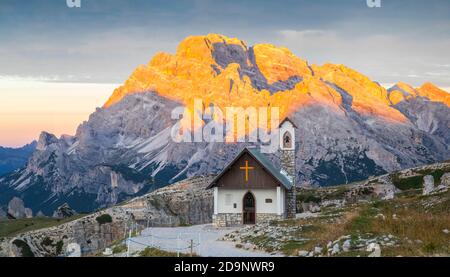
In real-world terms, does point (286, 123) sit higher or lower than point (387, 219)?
higher

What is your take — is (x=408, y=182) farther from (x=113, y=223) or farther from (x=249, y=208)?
(x=113, y=223)

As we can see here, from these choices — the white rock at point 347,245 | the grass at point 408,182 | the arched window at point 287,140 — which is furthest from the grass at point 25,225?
the white rock at point 347,245

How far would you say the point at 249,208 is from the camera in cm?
6512

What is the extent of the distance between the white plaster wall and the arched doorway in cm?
33

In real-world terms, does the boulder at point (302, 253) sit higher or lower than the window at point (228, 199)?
lower

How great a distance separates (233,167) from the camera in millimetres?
64625

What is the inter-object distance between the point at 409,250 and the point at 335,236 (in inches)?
339

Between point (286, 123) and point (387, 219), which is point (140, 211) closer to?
point (286, 123)

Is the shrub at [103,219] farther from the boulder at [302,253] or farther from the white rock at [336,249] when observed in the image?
the white rock at [336,249]

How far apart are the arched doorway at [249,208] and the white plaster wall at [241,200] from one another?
330 mm

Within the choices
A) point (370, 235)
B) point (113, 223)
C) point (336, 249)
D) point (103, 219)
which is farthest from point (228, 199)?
point (336, 249)

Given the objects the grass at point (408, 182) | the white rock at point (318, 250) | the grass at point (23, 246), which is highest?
the grass at point (408, 182)

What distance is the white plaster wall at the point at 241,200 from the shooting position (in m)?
64.9
